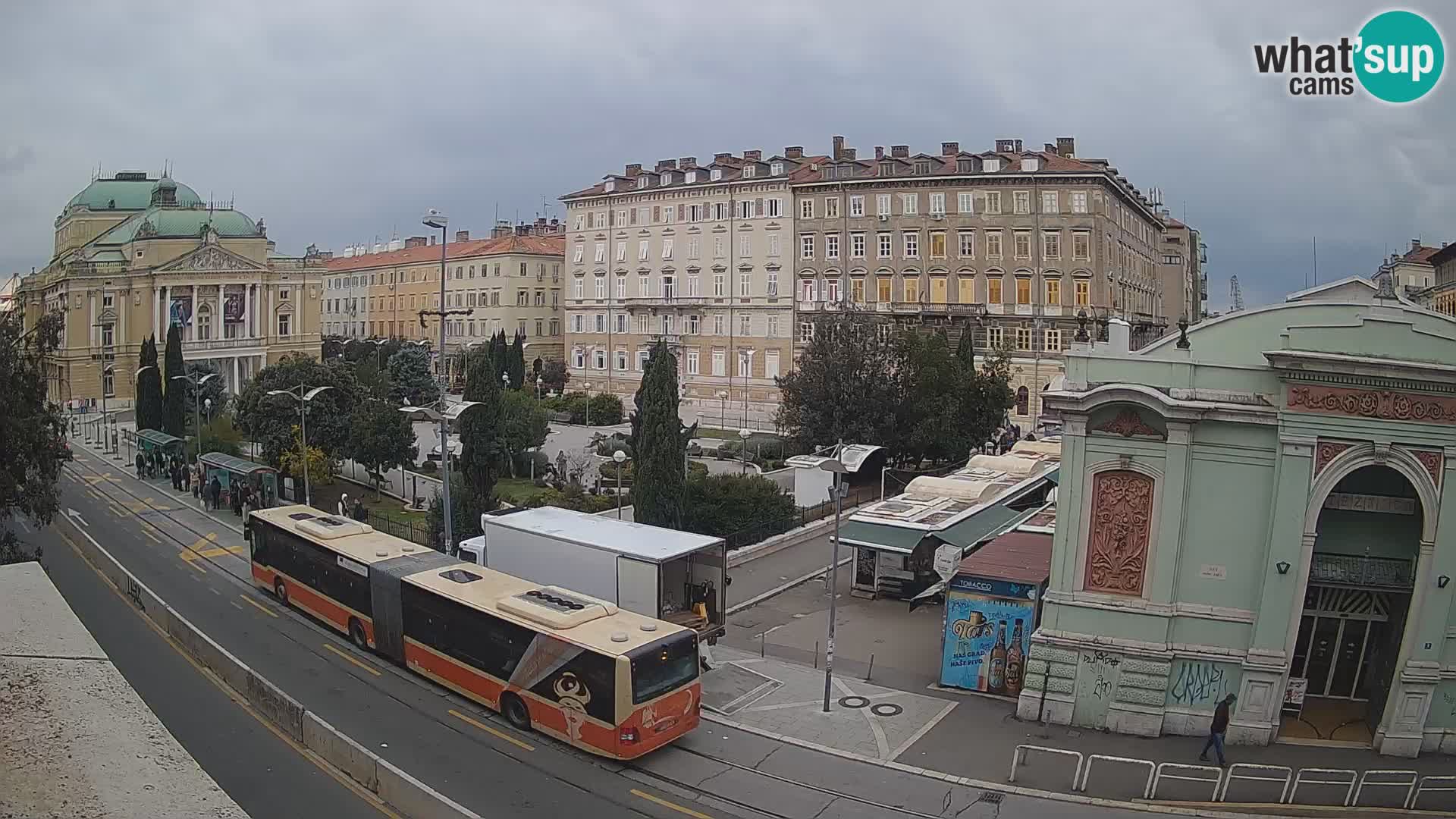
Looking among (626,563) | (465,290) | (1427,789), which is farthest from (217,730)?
(465,290)

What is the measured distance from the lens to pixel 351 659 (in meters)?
22.8

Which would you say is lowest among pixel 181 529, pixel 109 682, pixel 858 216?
pixel 181 529

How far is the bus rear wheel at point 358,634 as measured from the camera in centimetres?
2312

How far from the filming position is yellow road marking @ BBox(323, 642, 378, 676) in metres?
22.0

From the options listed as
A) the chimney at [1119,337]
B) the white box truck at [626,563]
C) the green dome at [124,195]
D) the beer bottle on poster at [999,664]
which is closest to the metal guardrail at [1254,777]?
the beer bottle on poster at [999,664]

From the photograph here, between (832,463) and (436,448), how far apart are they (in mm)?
40013

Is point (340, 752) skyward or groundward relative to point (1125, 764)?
skyward

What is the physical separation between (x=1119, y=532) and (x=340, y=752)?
13465mm

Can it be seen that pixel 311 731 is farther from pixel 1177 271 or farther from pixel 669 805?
pixel 1177 271

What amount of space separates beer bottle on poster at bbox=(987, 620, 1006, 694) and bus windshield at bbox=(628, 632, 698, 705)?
6475 millimetres

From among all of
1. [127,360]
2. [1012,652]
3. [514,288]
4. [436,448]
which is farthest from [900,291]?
[127,360]

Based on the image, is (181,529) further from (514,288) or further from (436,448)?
(514,288)

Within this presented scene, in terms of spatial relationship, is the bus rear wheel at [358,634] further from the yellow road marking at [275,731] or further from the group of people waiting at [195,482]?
the group of people waiting at [195,482]

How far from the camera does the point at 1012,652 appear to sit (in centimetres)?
2080
